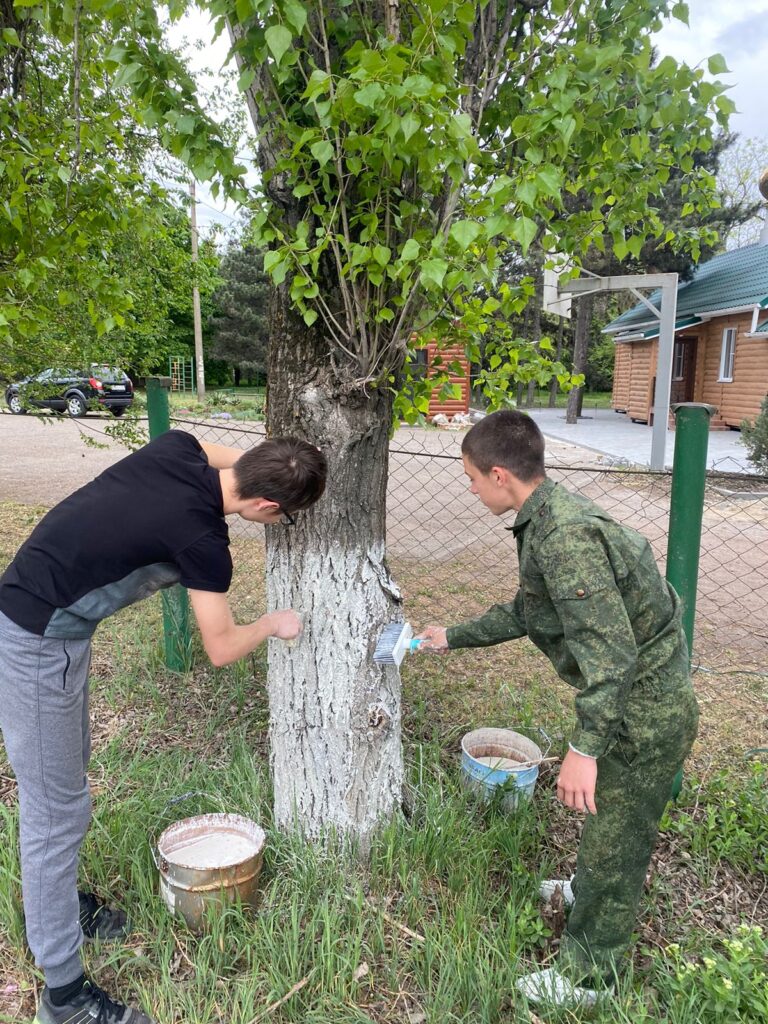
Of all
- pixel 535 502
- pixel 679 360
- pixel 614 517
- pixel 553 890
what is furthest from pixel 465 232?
pixel 679 360

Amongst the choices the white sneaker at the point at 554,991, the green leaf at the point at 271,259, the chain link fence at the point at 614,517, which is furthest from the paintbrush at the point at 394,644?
the green leaf at the point at 271,259

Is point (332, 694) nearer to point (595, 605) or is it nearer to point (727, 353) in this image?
point (595, 605)

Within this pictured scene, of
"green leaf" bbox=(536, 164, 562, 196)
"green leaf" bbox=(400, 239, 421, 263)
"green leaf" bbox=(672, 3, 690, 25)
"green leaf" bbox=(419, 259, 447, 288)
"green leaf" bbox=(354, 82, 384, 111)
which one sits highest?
"green leaf" bbox=(672, 3, 690, 25)

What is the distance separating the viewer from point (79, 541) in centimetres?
175

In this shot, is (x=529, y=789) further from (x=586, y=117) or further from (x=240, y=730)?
(x=586, y=117)

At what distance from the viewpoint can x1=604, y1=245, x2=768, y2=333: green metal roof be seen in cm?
1683

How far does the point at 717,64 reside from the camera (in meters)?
1.70

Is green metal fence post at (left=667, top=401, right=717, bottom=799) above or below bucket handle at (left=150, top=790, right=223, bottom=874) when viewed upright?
above

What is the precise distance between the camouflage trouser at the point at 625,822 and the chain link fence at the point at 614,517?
1202 mm

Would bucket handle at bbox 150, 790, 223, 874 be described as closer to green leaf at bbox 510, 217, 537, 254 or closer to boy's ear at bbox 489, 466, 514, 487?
boy's ear at bbox 489, 466, 514, 487

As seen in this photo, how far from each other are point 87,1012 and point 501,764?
141 cm

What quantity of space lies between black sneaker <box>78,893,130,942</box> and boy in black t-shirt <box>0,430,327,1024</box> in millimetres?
193

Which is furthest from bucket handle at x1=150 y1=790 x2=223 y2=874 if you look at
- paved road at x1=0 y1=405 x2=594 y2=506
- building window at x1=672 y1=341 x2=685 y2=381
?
building window at x1=672 y1=341 x2=685 y2=381

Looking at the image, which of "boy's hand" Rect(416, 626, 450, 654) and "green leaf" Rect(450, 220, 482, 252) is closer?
"green leaf" Rect(450, 220, 482, 252)
